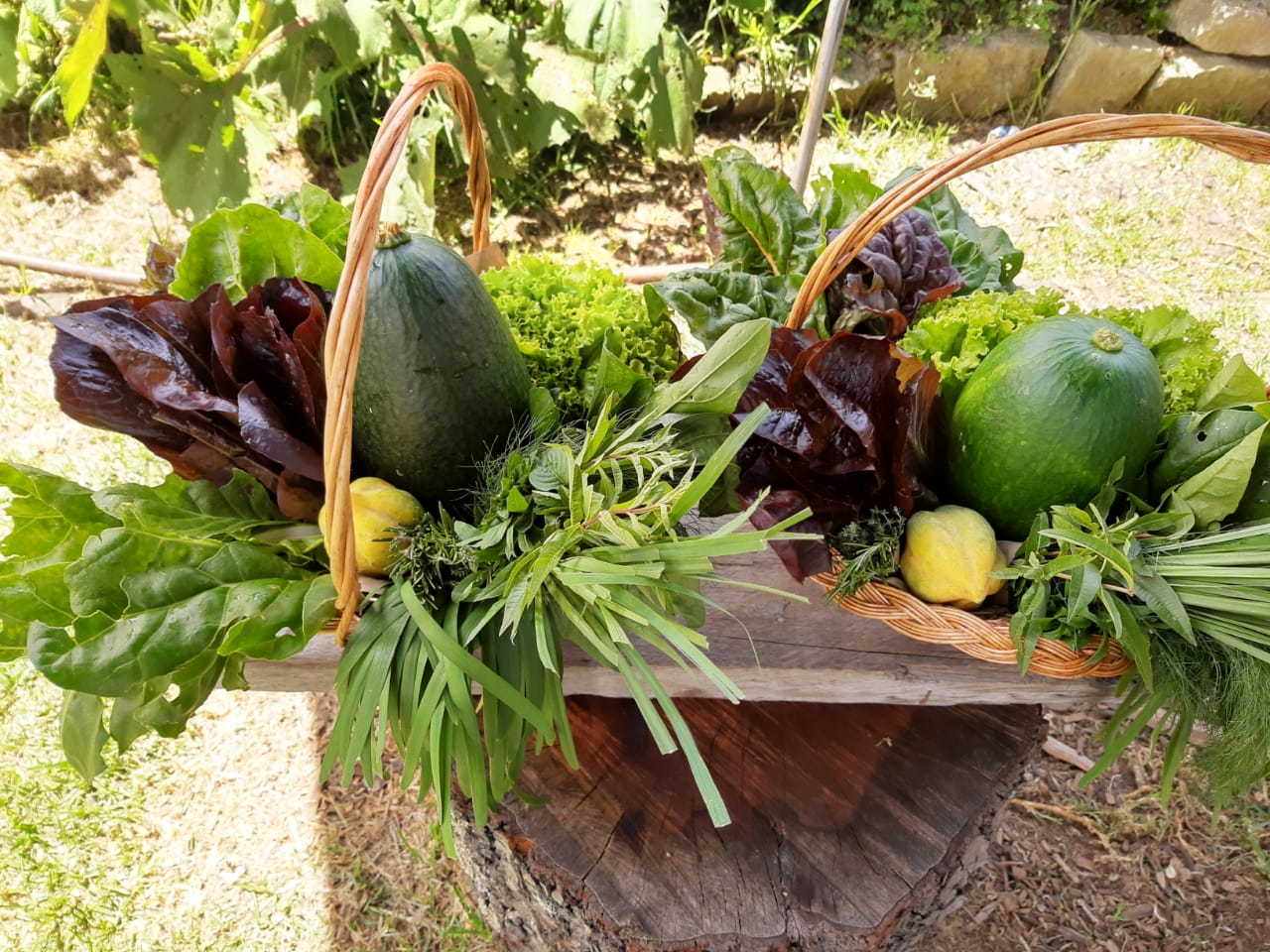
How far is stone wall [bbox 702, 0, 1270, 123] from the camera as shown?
11.2 feet

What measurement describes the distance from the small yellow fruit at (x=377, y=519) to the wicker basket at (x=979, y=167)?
1.81ft

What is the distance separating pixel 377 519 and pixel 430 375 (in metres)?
0.19

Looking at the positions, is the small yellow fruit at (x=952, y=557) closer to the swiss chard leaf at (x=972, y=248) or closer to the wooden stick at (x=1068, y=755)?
the swiss chard leaf at (x=972, y=248)

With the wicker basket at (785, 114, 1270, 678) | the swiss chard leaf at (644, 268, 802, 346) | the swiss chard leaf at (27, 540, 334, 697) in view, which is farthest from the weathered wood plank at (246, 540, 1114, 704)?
the swiss chard leaf at (644, 268, 802, 346)

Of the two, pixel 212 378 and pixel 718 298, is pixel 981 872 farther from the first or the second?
pixel 212 378

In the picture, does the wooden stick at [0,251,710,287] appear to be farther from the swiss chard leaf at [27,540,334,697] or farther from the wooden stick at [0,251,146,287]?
the swiss chard leaf at [27,540,334,697]

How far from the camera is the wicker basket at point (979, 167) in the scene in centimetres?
101

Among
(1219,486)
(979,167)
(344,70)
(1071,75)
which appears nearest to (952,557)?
(1219,486)

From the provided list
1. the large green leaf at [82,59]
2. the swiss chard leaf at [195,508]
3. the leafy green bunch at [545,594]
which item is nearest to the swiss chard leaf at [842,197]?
the leafy green bunch at [545,594]

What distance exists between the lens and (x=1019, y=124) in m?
3.54

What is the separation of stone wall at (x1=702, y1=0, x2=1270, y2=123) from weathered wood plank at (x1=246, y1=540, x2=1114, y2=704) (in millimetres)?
2745

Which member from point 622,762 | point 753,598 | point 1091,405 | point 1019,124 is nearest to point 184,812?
point 622,762

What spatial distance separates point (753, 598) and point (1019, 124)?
3225mm

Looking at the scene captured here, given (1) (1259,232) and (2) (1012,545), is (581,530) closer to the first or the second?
(2) (1012,545)
